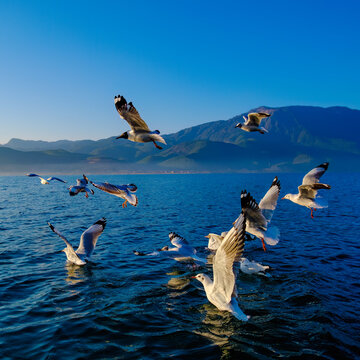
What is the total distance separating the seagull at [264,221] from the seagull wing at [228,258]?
2289 mm

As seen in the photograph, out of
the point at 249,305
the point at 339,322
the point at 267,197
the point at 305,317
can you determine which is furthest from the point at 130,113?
the point at 339,322

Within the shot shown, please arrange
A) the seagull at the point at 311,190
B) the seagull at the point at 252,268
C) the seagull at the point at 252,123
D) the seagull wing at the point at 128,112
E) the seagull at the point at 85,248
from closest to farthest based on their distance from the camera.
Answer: the seagull wing at the point at 128,112 → the seagull at the point at 311,190 → the seagull at the point at 252,268 → the seagull at the point at 85,248 → the seagull at the point at 252,123

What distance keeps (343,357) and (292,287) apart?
4.30 m

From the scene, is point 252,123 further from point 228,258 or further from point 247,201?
point 228,258

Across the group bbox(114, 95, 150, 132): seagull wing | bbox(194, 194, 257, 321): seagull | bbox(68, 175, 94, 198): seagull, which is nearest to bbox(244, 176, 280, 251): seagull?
bbox(194, 194, 257, 321): seagull

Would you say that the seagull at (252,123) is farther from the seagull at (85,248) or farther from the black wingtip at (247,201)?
the seagull at (85,248)

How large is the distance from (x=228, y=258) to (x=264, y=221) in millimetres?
3468

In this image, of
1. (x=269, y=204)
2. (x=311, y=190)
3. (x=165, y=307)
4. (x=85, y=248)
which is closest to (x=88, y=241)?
(x=85, y=248)

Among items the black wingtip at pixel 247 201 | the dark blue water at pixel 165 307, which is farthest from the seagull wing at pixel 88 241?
the black wingtip at pixel 247 201

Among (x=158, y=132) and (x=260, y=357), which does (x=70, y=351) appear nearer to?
(x=260, y=357)

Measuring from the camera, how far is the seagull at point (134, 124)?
932 cm

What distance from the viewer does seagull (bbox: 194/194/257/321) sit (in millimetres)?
6875

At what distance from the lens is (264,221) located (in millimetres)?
10211

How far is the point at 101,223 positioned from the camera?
569 inches
